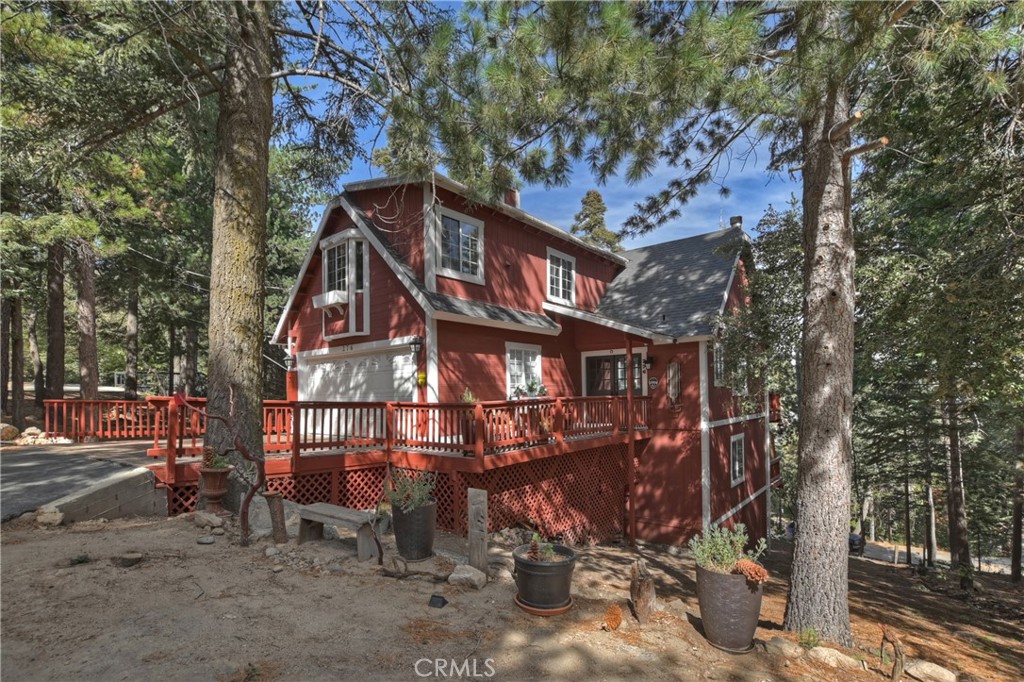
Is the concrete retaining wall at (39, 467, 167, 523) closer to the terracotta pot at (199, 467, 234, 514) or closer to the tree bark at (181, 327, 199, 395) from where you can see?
the terracotta pot at (199, 467, 234, 514)

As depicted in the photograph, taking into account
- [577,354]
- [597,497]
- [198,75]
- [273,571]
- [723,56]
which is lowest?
[597,497]

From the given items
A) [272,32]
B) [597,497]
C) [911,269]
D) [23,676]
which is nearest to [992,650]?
[911,269]

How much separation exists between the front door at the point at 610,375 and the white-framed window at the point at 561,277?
2.01 metres

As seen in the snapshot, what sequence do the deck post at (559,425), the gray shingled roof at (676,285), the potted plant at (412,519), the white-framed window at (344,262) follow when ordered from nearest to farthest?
the potted plant at (412,519), the deck post at (559,425), the white-framed window at (344,262), the gray shingled roof at (676,285)

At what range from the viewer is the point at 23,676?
2781 mm

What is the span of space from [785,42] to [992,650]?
8.58 metres

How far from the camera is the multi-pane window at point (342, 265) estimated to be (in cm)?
1114

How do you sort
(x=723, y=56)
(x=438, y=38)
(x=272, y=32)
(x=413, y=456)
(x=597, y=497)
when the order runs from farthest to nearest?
(x=597, y=497) < (x=413, y=456) < (x=272, y=32) < (x=438, y=38) < (x=723, y=56)

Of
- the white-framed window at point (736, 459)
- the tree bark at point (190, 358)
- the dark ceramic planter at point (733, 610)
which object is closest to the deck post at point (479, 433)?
the dark ceramic planter at point (733, 610)

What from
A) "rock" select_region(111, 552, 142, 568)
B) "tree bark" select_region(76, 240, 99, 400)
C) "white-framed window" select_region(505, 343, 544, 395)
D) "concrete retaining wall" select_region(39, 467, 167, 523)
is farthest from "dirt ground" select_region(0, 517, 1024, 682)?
"tree bark" select_region(76, 240, 99, 400)

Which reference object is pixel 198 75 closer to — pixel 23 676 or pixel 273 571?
pixel 273 571

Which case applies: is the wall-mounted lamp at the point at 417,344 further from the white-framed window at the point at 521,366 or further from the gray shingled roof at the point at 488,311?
the white-framed window at the point at 521,366

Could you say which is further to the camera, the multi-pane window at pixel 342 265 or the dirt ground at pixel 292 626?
the multi-pane window at pixel 342 265

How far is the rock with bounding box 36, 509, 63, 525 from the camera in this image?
5.52 m
